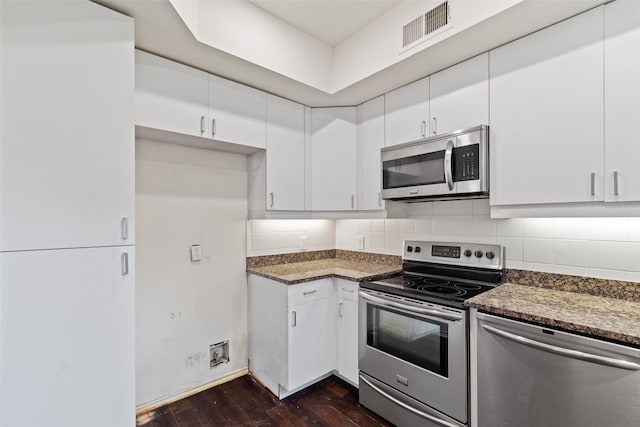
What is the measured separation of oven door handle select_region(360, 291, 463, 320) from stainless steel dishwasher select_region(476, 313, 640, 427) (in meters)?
0.14

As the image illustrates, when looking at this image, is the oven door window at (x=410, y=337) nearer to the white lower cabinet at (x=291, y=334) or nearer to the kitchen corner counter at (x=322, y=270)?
the kitchen corner counter at (x=322, y=270)

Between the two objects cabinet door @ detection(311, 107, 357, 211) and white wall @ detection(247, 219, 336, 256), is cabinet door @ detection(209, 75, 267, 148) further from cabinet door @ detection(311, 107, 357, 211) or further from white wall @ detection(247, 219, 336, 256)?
white wall @ detection(247, 219, 336, 256)

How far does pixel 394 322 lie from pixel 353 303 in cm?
39

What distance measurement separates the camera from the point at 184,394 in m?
2.27

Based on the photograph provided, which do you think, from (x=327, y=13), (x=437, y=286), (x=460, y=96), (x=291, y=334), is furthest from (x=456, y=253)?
(x=327, y=13)

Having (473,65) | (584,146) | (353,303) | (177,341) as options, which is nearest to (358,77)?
(473,65)

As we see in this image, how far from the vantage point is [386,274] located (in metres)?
2.34

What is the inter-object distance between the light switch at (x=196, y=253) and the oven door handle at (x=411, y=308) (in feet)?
4.21

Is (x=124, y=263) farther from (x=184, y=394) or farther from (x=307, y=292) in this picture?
(x=184, y=394)

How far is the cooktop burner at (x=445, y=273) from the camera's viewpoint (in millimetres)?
1840

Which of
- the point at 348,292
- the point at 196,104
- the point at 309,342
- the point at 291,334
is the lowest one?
the point at 309,342

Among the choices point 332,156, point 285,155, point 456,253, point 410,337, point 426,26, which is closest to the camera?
point 426,26

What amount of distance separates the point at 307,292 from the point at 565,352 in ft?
4.95

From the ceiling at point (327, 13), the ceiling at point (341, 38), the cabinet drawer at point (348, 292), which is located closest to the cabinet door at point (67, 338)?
the ceiling at point (341, 38)
